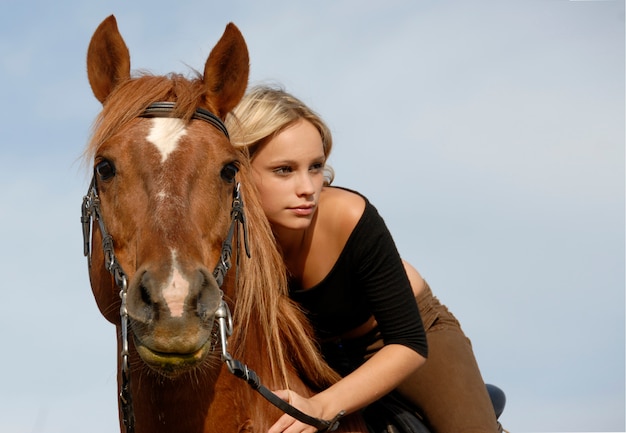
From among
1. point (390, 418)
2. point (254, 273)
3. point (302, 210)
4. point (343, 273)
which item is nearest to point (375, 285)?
point (343, 273)

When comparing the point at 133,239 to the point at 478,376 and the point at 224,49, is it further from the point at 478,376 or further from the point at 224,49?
the point at 478,376

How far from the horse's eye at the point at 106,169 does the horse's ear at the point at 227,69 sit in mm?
803

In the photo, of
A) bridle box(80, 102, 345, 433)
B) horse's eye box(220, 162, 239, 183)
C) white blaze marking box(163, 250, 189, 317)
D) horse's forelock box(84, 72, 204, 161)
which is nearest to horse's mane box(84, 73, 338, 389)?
horse's forelock box(84, 72, 204, 161)

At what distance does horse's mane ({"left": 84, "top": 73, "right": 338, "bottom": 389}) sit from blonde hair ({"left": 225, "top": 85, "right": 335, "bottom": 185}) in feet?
0.47

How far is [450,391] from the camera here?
5.36m

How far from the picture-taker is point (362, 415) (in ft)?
16.4

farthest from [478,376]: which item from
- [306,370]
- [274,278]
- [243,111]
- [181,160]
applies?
[181,160]

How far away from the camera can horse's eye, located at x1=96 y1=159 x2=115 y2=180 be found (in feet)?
13.5

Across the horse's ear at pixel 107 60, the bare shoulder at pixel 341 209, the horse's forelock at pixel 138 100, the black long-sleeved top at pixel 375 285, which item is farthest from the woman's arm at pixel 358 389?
the horse's ear at pixel 107 60

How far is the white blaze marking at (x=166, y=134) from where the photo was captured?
406cm

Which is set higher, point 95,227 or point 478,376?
point 95,227

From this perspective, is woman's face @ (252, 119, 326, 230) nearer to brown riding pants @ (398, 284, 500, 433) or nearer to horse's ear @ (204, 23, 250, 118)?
horse's ear @ (204, 23, 250, 118)

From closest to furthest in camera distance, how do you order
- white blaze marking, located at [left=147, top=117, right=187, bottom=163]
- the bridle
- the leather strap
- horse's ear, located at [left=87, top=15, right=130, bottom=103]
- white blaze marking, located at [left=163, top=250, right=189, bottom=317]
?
1. white blaze marking, located at [left=163, top=250, right=189, bottom=317]
2. the bridle
3. white blaze marking, located at [left=147, top=117, right=187, bottom=163]
4. the leather strap
5. horse's ear, located at [left=87, top=15, right=130, bottom=103]

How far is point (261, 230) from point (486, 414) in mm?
1977
